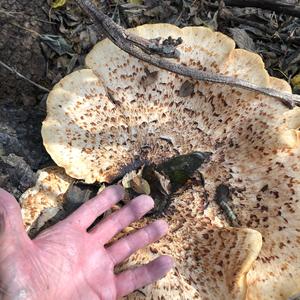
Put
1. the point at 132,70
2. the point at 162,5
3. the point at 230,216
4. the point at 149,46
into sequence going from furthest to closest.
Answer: the point at 162,5 → the point at 132,70 → the point at 230,216 → the point at 149,46

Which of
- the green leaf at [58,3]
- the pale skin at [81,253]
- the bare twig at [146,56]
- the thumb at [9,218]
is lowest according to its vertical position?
the pale skin at [81,253]

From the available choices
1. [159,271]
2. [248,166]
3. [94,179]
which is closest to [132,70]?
[94,179]

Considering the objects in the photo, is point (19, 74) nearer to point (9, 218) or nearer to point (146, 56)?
point (146, 56)

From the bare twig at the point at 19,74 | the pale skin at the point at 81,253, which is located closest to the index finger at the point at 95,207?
the pale skin at the point at 81,253

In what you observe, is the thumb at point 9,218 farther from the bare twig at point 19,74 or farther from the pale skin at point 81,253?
the bare twig at point 19,74

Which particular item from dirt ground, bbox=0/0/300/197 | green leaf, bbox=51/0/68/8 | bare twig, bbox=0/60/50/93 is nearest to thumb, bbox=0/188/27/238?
dirt ground, bbox=0/0/300/197

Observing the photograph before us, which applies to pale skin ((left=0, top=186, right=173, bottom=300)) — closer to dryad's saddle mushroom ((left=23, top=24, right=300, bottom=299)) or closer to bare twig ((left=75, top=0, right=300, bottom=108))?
dryad's saddle mushroom ((left=23, top=24, right=300, bottom=299))

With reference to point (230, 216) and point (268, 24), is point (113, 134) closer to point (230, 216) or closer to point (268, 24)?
point (230, 216)
